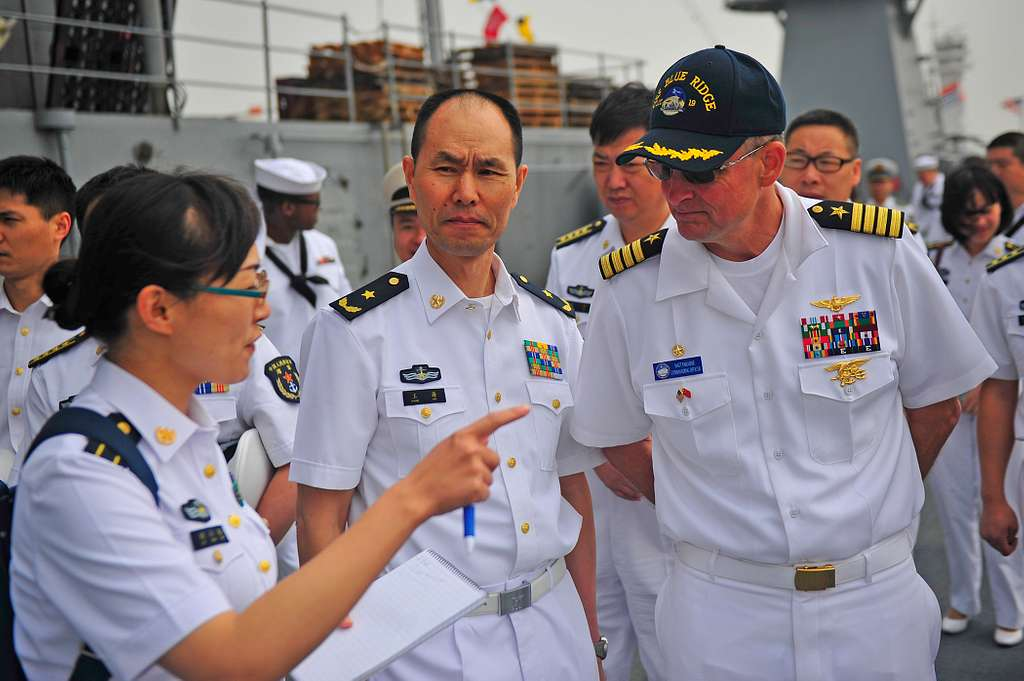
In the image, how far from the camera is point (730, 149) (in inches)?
88.4

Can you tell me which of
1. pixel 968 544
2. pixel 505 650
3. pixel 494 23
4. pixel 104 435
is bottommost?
pixel 968 544

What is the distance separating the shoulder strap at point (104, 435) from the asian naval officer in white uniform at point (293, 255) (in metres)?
3.60

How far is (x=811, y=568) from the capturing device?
2.26m

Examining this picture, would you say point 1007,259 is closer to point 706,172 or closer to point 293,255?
point 706,172

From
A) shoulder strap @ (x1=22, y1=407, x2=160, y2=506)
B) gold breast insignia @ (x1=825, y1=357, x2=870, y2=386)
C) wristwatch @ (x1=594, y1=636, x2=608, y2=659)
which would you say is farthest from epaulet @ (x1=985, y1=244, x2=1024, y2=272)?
shoulder strap @ (x1=22, y1=407, x2=160, y2=506)

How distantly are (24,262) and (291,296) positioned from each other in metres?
2.06

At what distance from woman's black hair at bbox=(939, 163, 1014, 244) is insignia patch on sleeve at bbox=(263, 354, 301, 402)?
3.76 meters

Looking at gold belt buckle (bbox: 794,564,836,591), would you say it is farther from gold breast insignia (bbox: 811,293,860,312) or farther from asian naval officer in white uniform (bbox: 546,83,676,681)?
asian naval officer in white uniform (bbox: 546,83,676,681)

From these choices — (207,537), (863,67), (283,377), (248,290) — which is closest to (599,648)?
(283,377)

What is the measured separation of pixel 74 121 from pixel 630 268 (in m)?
6.68

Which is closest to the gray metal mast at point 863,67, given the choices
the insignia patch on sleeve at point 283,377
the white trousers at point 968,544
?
the white trousers at point 968,544

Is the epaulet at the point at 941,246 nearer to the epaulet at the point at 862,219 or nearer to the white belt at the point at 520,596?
the epaulet at the point at 862,219

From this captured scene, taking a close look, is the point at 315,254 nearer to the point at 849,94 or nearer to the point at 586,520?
the point at 586,520

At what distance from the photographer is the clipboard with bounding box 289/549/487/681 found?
1605mm
